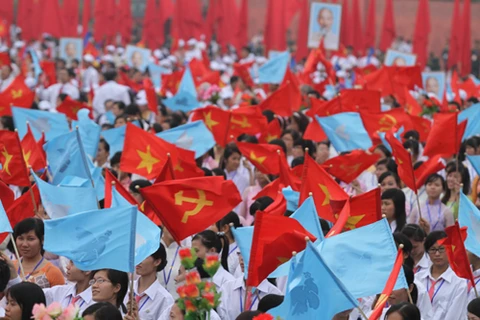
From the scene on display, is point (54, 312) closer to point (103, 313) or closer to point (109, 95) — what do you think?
point (103, 313)

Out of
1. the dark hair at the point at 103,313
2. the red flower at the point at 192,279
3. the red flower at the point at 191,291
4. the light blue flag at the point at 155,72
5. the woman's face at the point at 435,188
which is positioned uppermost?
the red flower at the point at 192,279

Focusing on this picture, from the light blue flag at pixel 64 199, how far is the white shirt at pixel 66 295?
0.96m

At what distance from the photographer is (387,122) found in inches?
416

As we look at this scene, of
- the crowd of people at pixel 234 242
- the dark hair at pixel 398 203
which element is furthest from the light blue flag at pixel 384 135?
the dark hair at pixel 398 203

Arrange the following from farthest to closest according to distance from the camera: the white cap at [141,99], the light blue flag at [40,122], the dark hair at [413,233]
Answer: the white cap at [141,99] < the light blue flag at [40,122] < the dark hair at [413,233]

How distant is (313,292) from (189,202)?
2.02m

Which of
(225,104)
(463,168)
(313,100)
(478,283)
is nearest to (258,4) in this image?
(225,104)

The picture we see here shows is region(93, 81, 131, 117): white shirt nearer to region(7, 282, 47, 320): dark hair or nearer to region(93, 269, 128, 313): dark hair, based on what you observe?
region(93, 269, 128, 313): dark hair

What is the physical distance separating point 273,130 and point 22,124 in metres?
2.61

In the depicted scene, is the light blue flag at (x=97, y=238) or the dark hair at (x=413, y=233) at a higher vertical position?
the light blue flag at (x=97, y=238)

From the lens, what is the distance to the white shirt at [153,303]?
5.95 m

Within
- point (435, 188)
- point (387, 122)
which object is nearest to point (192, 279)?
point (435, 188)

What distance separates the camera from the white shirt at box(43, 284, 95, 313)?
5.80 meters

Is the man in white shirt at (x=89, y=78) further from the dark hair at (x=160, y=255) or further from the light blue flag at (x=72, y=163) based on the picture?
the dark hair at (x=160, y=255)
